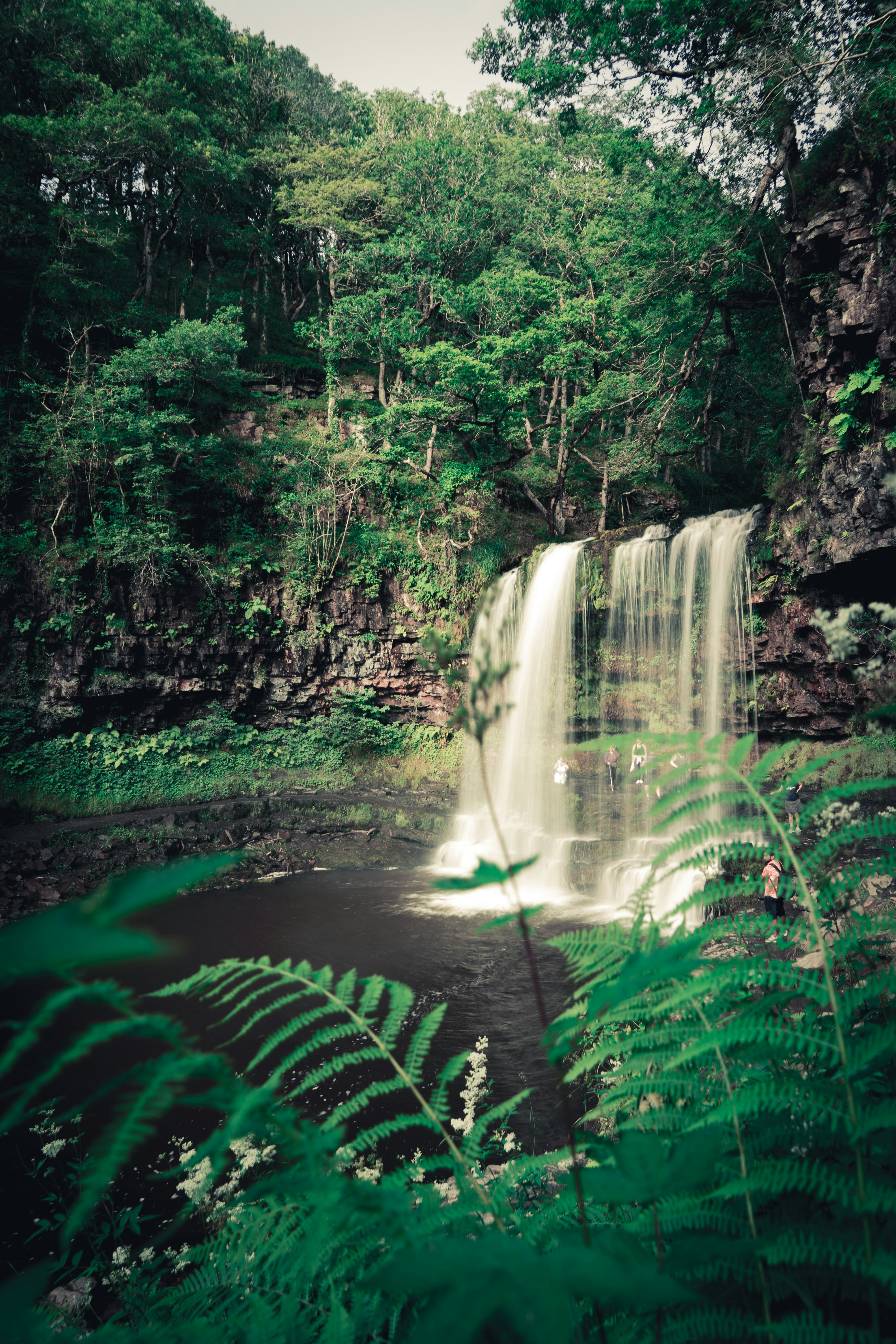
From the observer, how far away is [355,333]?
19.1m

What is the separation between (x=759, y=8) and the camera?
401 inches

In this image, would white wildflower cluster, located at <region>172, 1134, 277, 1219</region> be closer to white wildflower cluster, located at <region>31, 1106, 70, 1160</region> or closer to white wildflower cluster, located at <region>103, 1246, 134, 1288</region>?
white wildflower cluster, located at <region>103, 1246, 134, 1288</region>

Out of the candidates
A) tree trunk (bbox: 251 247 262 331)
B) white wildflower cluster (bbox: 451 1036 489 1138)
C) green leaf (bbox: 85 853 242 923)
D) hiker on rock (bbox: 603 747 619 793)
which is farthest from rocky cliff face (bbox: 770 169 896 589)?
tree trunk (bbox: 251 247 262 331)

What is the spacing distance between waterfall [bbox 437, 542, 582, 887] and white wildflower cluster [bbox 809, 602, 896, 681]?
42.0 feet

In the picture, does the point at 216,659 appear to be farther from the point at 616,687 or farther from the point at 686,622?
the point at 686,622

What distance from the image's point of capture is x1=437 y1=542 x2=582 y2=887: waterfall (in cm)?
1486

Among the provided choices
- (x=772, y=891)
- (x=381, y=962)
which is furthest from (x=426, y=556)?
(x=772, y=891)

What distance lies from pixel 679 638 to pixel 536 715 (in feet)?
13.1

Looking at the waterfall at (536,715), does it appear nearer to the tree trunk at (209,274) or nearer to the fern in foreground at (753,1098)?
the fern in foreground at (753,1098)

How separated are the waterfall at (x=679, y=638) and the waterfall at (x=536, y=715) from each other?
1342mm

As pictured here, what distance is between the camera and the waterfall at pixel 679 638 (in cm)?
1244

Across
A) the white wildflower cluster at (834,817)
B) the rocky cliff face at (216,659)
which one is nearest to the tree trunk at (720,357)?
the rocky cliff face at (216,659)

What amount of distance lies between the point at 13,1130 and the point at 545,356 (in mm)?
17828

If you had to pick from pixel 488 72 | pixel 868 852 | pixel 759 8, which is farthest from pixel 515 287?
pixel 868 852
